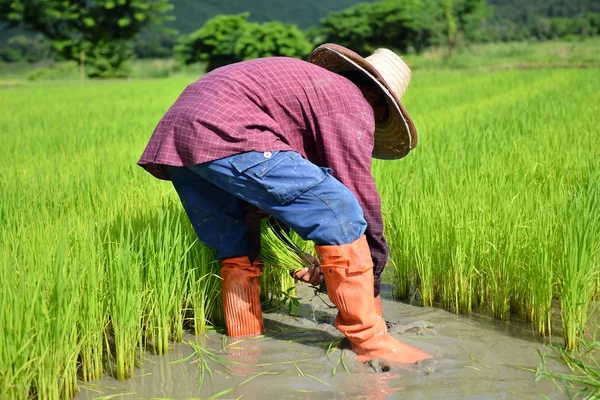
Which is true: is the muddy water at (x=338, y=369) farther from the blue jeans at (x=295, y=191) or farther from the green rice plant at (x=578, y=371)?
the blue jeans at (x=295, y=191)

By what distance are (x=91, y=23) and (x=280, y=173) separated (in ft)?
86.5

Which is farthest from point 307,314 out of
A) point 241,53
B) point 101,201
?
point 241,53

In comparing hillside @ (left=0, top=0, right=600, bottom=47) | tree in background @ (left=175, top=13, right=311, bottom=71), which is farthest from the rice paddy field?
hillside @ (left=0, top=0, right=600, bottom=47)

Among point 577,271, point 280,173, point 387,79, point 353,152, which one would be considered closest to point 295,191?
point 280,173

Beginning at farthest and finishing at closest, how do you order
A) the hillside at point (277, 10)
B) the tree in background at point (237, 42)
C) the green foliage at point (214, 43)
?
the hillside at point (277, 10), the green foliage at point (214, 43), the tree in background at point (237, 42)

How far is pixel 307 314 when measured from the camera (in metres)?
2.66

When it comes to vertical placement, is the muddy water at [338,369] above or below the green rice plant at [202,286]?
below

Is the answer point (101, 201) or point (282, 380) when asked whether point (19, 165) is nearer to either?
point (101, 201)

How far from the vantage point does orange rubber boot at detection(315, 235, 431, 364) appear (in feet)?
6.88

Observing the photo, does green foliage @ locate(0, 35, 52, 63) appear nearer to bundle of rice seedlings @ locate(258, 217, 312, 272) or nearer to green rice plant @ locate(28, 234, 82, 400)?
bundle of rice seedlings @ locate(258, 217, 312, 272)

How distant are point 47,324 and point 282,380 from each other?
68 centimetres

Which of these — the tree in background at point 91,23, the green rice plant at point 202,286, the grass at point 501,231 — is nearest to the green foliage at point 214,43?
the tree in background at point 91,23

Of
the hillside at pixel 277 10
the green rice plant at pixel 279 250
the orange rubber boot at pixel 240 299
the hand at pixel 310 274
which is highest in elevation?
the hillside at pixel 277 10

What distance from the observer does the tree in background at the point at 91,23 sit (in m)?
26.3
